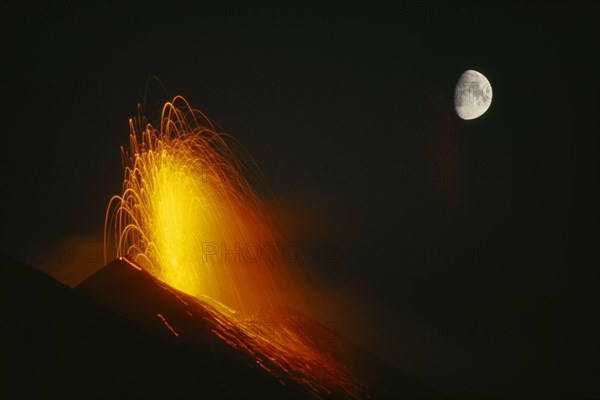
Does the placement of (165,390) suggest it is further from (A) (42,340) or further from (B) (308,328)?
(B) (308,328)

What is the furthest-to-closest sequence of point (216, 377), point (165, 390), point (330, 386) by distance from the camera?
point (330, 386) < point (216, 377) < point (165, 390)

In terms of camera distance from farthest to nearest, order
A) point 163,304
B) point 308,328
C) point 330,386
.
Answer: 1. point 308,328
2. point 330,386
3. point 163,304

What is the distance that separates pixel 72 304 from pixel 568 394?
73.1 feet

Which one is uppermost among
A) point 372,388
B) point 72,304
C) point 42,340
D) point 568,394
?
point 568,394

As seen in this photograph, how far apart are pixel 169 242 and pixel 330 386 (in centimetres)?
1110

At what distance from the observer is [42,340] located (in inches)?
368

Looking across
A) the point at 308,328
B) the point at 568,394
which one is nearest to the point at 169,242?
the point at 308,328

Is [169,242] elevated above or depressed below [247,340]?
above

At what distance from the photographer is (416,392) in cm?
1850

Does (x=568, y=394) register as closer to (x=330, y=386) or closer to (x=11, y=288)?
(x=330, y=386)

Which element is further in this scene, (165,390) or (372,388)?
(372,388)

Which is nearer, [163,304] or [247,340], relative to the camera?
[163,304]

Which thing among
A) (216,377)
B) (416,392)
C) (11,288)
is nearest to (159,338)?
(216,377)

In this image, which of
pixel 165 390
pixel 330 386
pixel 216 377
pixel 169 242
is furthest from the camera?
pixel 169 242
